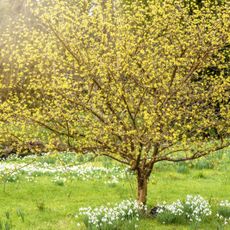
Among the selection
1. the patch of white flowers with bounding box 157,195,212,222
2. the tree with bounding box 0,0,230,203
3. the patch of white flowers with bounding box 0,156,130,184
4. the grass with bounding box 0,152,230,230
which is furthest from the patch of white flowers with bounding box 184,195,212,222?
the patch of white flowers with bounding box 0,156,130,184

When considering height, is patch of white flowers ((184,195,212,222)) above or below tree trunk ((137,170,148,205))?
below

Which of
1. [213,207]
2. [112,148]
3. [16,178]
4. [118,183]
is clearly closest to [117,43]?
[112,148]

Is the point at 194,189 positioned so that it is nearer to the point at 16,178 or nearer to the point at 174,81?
the point at 174,81

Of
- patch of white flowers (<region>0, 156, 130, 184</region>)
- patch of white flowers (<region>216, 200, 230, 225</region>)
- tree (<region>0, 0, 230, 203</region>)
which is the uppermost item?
tree (<region>0, 0, 230, 203</region>)

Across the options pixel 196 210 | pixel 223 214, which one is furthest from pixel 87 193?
pixel 223 214

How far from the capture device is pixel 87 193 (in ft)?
40.7

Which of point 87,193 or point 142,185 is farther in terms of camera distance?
point 87,193

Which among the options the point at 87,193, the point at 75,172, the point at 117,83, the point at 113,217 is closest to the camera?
the point at 113,217

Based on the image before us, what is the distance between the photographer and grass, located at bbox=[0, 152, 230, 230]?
962 centimetres

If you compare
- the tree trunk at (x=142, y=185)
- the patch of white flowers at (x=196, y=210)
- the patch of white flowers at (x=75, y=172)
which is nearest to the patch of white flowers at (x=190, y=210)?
the patch of white flowers at (x=196, y=210)

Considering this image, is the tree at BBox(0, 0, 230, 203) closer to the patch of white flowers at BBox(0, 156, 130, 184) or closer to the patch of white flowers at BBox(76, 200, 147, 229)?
the patch of white flowers at BBox(76, 200, 147, 229)

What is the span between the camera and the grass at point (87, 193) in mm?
9617

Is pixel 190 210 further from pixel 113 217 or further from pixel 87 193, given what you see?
pixel 87 193

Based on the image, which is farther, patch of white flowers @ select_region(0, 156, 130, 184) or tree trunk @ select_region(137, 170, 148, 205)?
patch of white flowers @ select_region(0, 156, 130, 184)
